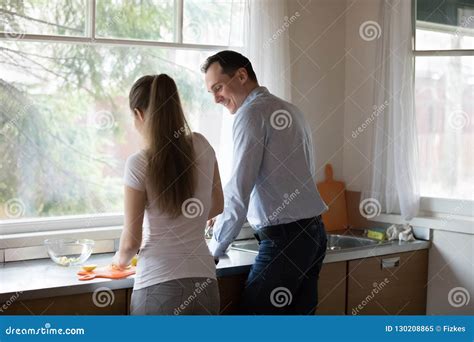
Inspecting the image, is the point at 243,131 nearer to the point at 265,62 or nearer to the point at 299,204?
the point at 299,204

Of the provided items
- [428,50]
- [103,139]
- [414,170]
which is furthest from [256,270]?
[428,50]

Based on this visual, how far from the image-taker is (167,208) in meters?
2.12

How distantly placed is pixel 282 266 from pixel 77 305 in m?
0.65

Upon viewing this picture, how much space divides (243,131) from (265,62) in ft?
2.48

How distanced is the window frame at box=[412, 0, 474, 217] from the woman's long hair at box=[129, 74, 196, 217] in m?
1.50

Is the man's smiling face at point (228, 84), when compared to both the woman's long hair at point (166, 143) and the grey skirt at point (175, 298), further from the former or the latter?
the grey skirt at point (175, 298)

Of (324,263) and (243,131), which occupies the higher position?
(243,131)

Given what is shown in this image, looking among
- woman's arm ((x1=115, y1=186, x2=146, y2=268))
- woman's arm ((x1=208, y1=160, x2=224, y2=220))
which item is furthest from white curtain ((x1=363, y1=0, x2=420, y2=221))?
woman's arm ((x1=115, y1=186, x2=146, y2=268))

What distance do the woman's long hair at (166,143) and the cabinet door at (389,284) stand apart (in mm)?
1072

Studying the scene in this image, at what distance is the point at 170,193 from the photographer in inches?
82.8

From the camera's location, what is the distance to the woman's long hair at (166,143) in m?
2.12

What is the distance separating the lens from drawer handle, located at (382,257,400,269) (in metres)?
3.13

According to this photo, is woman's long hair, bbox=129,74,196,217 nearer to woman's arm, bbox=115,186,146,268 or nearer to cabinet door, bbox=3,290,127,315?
woman's arm, bbox=115,186,146,268

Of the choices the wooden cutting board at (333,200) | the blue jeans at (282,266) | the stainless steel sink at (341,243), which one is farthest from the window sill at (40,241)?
the wooden cutting board at (333,200)
